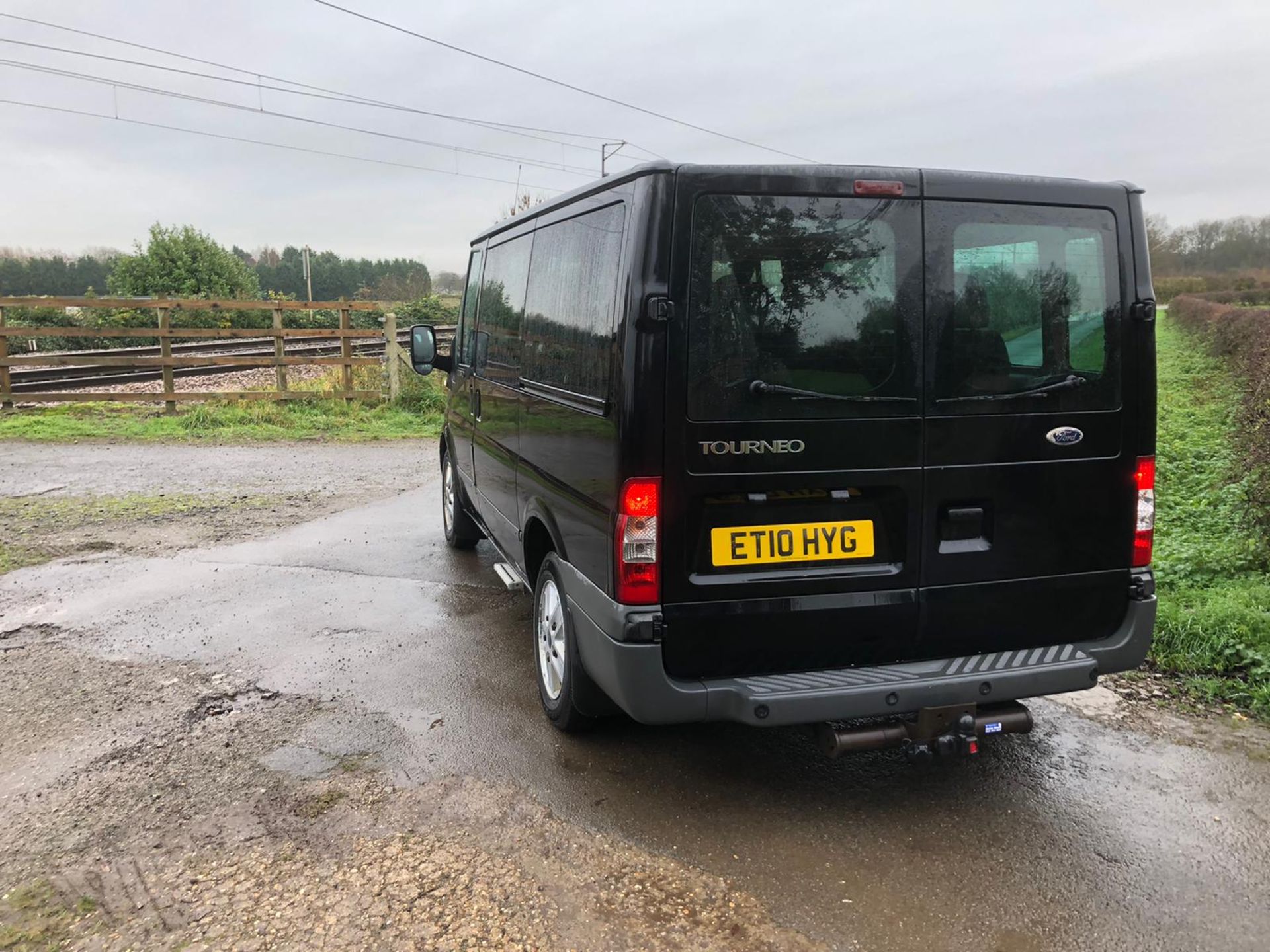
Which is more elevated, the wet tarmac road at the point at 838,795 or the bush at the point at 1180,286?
the bush at the point at 1180,286

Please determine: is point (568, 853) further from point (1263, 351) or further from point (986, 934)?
point (1263, 351)

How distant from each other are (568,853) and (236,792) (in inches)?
52.1

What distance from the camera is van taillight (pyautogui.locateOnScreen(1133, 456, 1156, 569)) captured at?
3555mm

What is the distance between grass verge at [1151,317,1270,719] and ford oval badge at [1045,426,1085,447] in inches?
70.9

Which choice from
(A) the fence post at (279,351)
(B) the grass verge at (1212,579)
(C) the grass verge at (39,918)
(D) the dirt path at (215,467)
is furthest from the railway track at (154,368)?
(C) the grass verge at (39,918)

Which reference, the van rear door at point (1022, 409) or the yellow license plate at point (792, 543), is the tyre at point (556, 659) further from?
the van rear door at point (1022, 409)

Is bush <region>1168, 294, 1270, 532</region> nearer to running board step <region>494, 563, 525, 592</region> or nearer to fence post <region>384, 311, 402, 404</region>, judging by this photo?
running board step <region>494, 563, 525, 592</region>

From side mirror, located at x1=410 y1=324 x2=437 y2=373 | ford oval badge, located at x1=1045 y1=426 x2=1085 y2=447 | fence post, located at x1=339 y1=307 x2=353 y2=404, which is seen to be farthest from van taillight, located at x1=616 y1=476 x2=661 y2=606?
fence post, located at x1=339 y1=307 x2=353 y2=404

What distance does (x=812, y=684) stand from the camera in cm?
325

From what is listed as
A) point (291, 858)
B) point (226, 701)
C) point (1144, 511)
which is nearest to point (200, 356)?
point (226, 701)

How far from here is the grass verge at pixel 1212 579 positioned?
4.55 m

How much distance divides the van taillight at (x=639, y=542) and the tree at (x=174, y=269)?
129ft

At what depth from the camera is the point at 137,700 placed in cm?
443

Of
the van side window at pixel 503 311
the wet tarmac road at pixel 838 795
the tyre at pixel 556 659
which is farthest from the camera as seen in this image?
the van side window at pixel 503 311
